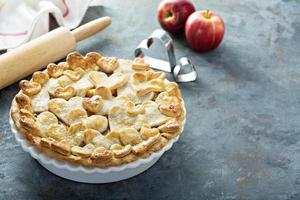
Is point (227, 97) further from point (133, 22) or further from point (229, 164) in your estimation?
point (133, 22)

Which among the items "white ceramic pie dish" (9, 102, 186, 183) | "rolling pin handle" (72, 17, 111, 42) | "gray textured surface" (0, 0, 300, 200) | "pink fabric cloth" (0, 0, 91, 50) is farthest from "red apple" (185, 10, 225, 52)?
"white ceramic pie dish" (9, 102, 186, 183)

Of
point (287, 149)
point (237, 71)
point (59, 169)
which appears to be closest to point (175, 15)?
point (237, 71)

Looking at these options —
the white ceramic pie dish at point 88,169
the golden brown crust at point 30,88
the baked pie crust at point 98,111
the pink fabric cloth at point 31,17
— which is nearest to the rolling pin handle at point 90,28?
the pink fabric cloth at point 31,17

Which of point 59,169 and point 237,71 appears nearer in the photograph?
point 59,169

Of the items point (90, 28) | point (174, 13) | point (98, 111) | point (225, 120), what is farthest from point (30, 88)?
point (174, 13)

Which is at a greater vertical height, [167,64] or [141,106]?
[141,106]

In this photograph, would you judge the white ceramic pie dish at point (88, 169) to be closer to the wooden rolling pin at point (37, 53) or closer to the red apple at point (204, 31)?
the wooden rolling pin at point (37, 53)
